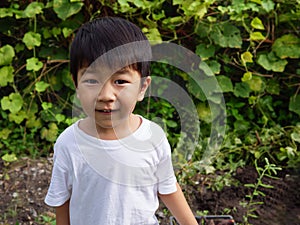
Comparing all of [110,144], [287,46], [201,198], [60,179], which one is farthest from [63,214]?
[287,46]

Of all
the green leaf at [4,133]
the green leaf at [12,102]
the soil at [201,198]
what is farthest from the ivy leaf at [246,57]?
the green leaf at [4,133]

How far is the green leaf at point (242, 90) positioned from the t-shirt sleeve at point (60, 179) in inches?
80.4

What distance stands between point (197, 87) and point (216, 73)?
6.2 inches

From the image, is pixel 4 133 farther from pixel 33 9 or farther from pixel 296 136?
pixel 296 136

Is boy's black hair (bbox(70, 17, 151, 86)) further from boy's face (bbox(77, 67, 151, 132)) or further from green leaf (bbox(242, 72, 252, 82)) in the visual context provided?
green leaf (bbox(242, 72, 252, 82))

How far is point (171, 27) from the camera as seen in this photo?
10.5ft

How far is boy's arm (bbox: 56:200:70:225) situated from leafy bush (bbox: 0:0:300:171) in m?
1.53

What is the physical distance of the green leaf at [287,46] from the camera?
3.21 meters

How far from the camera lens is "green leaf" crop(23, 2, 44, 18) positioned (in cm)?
313

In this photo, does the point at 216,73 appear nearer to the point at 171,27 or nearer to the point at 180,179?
the point at 171,27

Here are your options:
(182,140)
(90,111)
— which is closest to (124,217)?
(90,111)

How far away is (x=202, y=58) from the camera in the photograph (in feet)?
10.5

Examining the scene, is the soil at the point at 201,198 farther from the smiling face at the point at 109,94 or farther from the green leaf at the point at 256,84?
the smiling face at the point at 109,94

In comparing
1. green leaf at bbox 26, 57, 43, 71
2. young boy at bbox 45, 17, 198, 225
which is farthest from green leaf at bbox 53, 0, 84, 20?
young boy at bbox 45, 17, 198, 225
